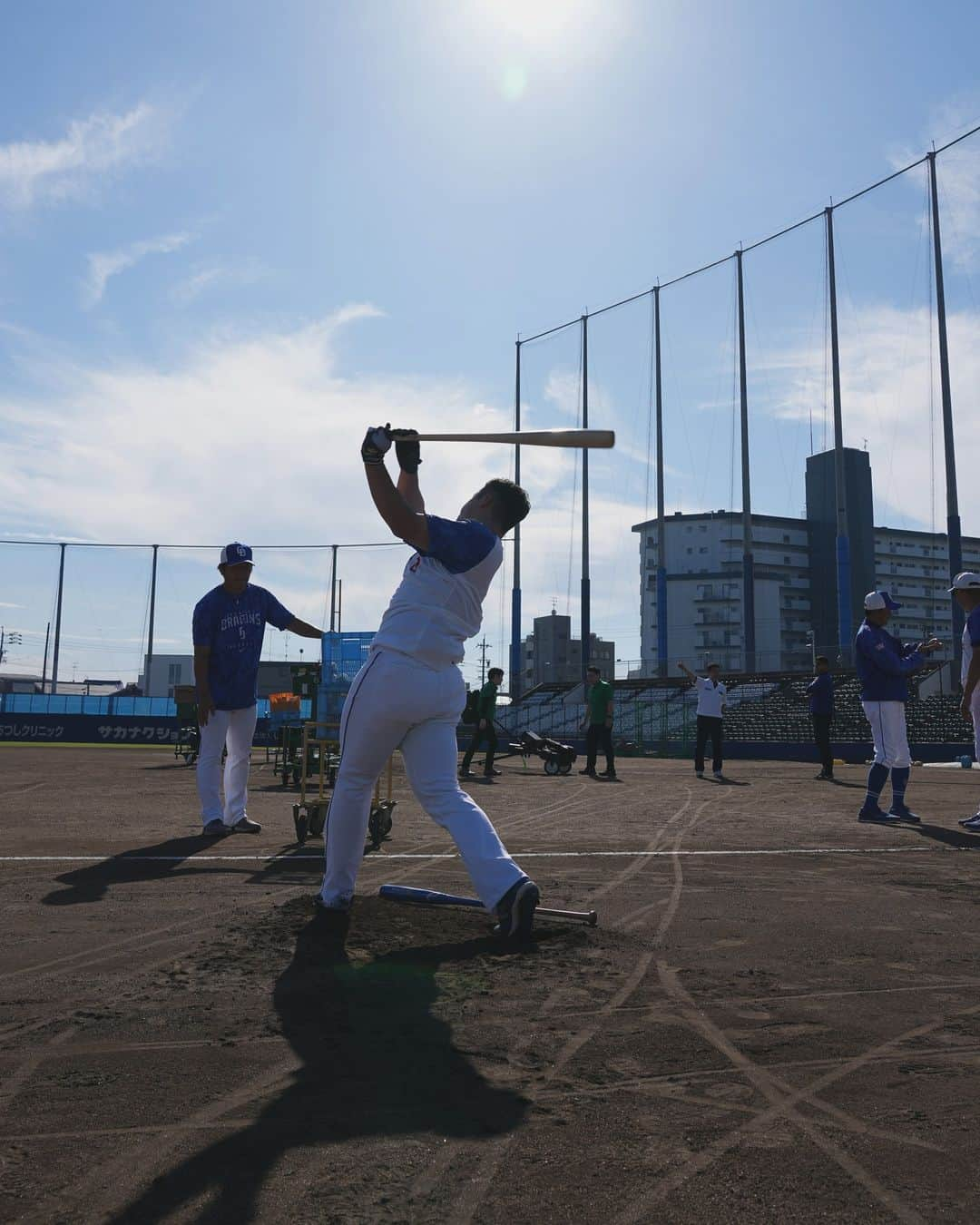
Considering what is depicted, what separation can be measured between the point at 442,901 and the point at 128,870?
2054 millimetres

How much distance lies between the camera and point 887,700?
9.03 m

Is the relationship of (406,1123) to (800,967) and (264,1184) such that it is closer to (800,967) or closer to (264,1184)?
(264,1184)

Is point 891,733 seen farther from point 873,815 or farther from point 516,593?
point 516,593

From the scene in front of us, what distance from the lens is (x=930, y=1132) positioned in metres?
2.10

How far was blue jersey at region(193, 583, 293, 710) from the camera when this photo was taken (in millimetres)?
7436

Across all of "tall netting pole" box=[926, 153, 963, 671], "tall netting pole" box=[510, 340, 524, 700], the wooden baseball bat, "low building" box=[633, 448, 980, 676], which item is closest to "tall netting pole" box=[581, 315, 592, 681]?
"tall netting pole" box=[510, 340, 524, 700]

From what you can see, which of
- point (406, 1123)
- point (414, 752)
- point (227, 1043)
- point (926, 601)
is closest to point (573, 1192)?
point (406, 1123)

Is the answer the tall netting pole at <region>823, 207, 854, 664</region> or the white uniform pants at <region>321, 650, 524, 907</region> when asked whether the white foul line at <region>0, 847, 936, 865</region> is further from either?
the tall netting pole at <region>823, 207, 854, 664</region>

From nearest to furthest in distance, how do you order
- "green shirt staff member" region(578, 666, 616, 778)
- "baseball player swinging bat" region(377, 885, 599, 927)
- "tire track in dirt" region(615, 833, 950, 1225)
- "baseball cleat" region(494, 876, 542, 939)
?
"tire track in dirt" region(615, 833, 950, 1225)
"baseball cleat" region(494, 876, 542, 939)
"baseball player swinging bat" region(377, 885, 599, 927)
"green shirt staff member" region(578, 666, 616, 778)

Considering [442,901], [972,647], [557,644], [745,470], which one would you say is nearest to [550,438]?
[442,901]

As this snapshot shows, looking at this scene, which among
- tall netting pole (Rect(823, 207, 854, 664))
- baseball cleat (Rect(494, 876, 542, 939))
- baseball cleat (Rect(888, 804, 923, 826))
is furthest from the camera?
tall netting pole (Rect(823, 207, 854, 664))

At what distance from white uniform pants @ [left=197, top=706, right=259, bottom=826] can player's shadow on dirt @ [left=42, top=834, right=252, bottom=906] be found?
0.60 m

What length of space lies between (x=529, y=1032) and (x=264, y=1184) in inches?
40.4

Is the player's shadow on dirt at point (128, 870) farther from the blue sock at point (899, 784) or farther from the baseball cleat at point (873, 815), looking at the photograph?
the blue sock at point (899, 784)
